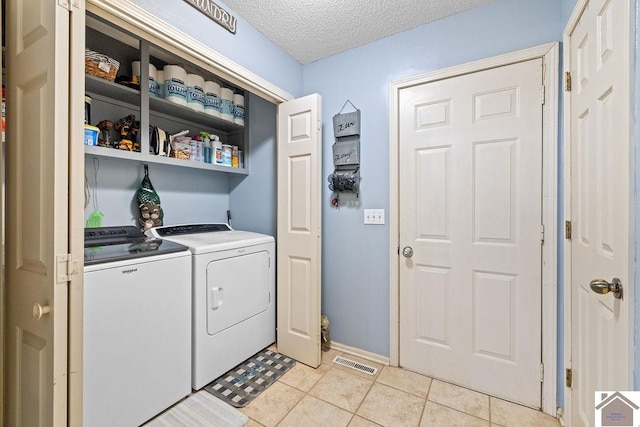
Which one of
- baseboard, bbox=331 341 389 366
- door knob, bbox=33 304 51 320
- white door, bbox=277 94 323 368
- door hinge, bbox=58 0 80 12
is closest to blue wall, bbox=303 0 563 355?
baseboard, bbox=331 341 389 366

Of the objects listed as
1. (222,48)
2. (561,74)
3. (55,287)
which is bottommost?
(55,287)

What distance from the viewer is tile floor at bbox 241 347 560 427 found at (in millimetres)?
1527

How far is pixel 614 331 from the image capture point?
3.13ft

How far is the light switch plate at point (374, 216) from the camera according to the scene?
208 cm

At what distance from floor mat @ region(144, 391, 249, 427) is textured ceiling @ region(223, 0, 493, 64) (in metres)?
2.39

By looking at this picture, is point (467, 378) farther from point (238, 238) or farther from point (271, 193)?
point (271, 193)

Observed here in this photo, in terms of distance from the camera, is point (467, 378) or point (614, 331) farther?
point (467, 378)

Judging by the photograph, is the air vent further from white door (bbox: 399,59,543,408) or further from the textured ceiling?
the textured ceiling

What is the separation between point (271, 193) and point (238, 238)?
600mm

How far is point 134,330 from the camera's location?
4.66 ft

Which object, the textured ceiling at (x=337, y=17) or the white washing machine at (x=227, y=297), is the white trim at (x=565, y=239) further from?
the white washing machine at (x=227, y=297)

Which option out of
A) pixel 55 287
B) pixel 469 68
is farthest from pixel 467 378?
pixel 55 287

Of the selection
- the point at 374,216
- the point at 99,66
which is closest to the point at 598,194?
the point at 374,216

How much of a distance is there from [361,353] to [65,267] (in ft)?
6.46
